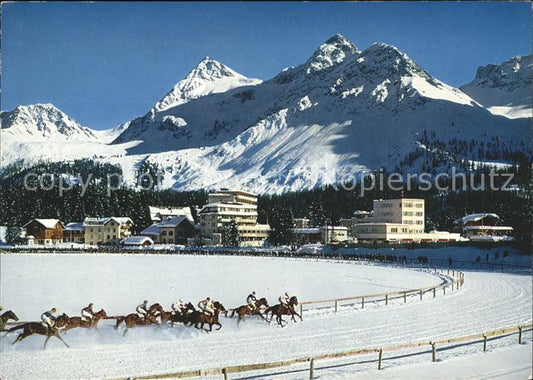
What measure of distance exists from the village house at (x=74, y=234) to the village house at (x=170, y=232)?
13.2 meters

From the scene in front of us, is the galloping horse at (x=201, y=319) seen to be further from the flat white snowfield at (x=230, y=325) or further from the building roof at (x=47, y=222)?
the building roof at (x=47, y=222)

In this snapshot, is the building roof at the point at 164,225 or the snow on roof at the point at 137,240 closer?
the snow on roof at the point at 137,240

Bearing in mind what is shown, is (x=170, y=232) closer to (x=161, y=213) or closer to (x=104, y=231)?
(x=104, y=231)

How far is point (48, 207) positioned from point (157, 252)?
4164 centimetres

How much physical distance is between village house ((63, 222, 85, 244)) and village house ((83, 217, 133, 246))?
1973 millimetres

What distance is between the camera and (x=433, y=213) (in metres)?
141

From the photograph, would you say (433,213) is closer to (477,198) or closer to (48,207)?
(477,198)

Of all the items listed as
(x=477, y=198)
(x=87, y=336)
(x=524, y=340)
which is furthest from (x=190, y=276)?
(x=477, y=198)

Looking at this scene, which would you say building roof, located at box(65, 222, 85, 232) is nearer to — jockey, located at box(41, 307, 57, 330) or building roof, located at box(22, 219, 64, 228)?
building roof, located at box(22, 219, 64, 228)

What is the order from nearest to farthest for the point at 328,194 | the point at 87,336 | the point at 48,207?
the point at 87,336 < the point at 48,207 < the point at 328,194

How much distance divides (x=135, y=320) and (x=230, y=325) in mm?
3942

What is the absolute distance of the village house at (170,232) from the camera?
388 feet

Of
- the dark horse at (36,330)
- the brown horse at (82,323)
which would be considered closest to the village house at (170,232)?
the brown horse at (82,323)

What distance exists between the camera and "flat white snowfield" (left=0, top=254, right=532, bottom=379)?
1631cm
